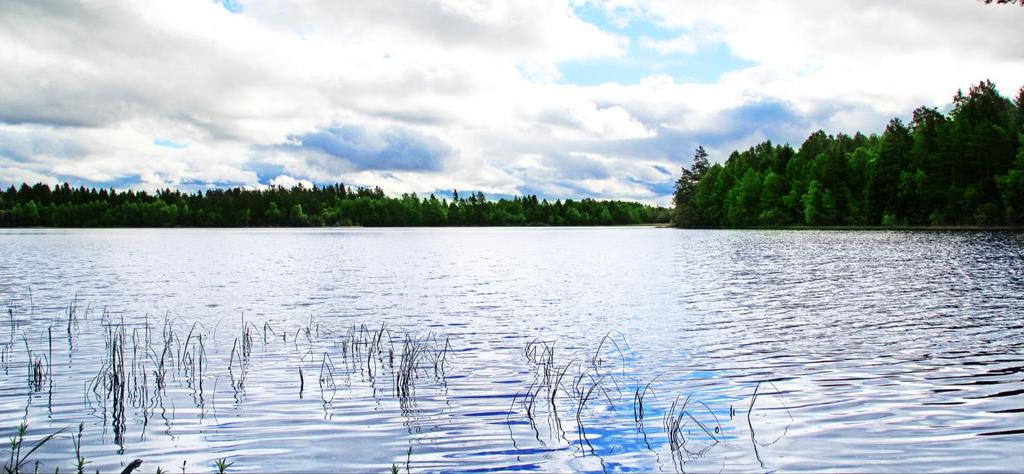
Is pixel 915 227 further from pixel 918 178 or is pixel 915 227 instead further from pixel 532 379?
pixel 532 379

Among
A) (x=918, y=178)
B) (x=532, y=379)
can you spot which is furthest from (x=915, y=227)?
(x=532, y=379)

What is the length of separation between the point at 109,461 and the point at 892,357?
1869 centimetres

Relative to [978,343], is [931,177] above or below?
above

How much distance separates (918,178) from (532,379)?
130 metres

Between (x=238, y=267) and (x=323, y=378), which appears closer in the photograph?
(x=323, y=378)

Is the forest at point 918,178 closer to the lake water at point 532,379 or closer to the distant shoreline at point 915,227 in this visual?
the distant shoreline at point 915,227

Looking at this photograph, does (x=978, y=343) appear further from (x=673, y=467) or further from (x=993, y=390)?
(x=673, y=467)

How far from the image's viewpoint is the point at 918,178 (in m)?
127

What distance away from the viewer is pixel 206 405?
51.1 ft

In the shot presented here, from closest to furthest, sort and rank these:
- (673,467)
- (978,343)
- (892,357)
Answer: (673,467)
(892,357)
(978,343)

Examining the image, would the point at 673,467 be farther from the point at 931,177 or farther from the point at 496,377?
the point at 931,177

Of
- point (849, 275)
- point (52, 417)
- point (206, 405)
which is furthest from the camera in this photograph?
point (849, 275)

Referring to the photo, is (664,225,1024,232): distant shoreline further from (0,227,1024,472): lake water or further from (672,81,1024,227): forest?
(0,227,1024,472): lake water

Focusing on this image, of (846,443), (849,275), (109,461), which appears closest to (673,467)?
(846,443)
